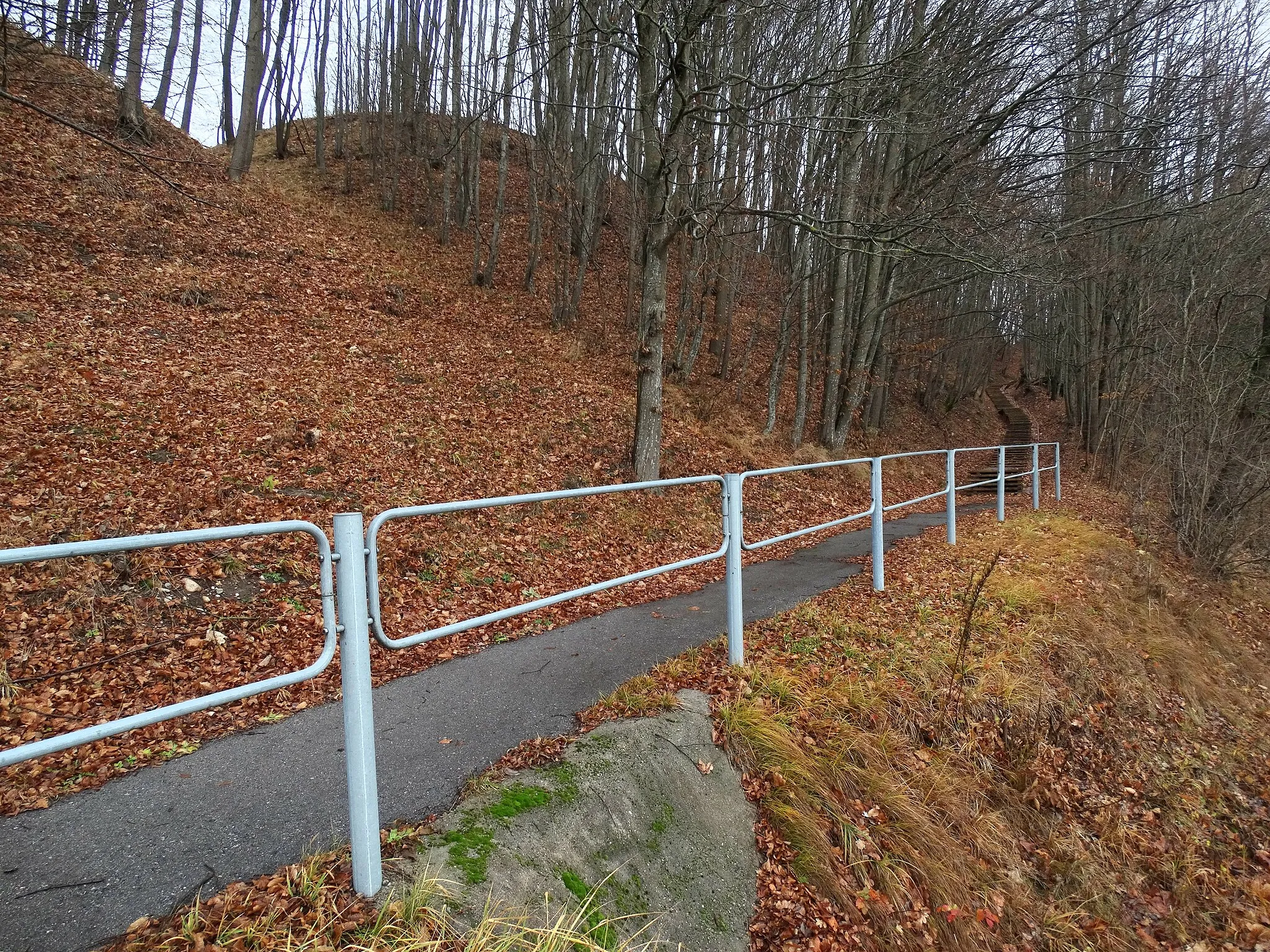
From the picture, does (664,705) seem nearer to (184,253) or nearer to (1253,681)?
(1253,681)

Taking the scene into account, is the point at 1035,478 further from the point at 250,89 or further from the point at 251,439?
the point at 250,89

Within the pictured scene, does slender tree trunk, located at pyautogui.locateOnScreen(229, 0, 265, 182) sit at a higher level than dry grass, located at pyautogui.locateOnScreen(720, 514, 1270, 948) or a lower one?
higher

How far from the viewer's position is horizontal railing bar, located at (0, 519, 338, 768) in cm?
131

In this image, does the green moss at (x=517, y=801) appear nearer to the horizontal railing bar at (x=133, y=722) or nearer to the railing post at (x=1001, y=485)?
the horizontal railing bar at (x=133, y=722)

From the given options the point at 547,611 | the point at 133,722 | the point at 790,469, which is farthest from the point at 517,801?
the point at 547,611

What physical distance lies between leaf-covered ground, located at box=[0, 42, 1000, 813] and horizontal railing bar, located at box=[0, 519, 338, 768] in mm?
2050

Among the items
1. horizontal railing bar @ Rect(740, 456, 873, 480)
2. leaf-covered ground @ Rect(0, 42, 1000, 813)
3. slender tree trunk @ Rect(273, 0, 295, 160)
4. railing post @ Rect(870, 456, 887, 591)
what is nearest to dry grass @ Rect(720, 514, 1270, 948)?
railing post @ Rect(870, 456, 887, 591)

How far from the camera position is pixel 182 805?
2.67 m

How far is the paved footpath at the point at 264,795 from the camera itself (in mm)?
2084

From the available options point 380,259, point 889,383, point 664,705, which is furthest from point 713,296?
point 664,705

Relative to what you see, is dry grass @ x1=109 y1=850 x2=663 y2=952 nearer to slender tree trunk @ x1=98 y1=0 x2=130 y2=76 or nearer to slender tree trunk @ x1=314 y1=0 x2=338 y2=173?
slender tree trunk @ x1=98 y1=0 x2=130 y2=76

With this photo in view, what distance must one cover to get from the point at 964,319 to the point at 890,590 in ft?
78.0

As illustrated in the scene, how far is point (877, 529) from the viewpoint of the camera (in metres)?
5.79

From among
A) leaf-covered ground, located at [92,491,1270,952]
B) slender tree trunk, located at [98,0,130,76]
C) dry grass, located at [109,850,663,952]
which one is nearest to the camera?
dry grass, located at [109,850,663,952]
